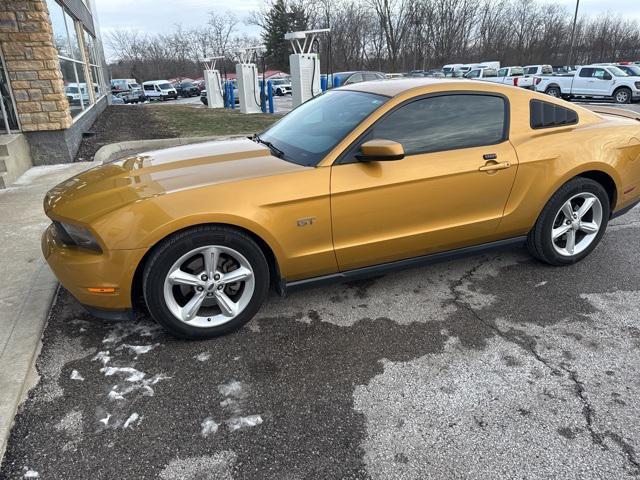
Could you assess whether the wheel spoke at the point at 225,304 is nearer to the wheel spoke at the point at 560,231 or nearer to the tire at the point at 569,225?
the tire at the point at 569,225

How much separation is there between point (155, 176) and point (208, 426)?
1.63 metres

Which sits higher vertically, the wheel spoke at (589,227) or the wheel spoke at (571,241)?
the wheel spoke at (589,227)

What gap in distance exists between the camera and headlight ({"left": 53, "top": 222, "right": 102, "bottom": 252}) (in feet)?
9.14

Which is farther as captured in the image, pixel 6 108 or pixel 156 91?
pixel 156 91

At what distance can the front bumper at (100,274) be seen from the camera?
273 cm

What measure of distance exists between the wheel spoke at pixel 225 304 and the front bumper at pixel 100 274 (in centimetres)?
53

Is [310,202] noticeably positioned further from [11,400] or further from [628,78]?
[628,78]

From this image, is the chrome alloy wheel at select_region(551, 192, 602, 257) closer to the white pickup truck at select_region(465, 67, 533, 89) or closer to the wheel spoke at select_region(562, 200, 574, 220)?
the wheel spoke at select_region(562, 200, 574, 220)

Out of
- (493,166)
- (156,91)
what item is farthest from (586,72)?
(156,91)

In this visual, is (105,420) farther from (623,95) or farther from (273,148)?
(623,95)

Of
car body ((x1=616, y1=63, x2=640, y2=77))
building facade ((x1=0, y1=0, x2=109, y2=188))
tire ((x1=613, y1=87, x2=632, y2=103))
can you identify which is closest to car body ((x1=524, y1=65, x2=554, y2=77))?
car body ((x1=616, y1=63, x2=640, y2=77))

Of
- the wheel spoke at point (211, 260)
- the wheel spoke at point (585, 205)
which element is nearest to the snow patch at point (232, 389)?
the wheel spoke at point (211, 260)

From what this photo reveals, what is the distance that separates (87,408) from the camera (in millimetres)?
2469

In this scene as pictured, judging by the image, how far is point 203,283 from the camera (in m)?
2.93
